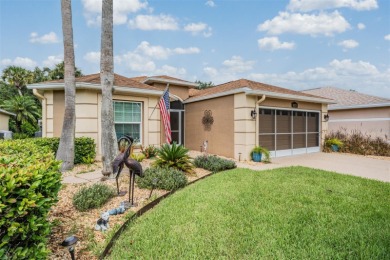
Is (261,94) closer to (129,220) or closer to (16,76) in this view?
(129,220)

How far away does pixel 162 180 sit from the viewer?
5.77 m

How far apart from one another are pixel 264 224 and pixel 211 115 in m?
8.64

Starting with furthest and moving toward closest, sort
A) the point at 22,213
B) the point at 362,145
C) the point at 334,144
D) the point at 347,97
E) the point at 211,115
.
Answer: the point at 347,97 → the point at 334,144 → the point at 362,145 → the point at 211,115 → the point at 22,213

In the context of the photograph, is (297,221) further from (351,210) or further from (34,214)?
(34,214)

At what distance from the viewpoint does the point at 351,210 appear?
429 centimetres

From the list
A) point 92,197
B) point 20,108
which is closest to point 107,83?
point 92,197

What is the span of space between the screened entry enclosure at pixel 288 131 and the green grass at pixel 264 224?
5621 millimetres

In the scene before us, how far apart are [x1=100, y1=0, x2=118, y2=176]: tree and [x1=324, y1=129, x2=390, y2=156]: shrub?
43.3 ft

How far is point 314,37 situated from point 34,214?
57.6 ft

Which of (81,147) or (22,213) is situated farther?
(81,147)

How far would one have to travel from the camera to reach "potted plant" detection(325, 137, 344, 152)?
13797 millimetres

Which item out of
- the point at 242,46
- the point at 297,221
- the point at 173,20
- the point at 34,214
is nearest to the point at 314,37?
the point at 242,46

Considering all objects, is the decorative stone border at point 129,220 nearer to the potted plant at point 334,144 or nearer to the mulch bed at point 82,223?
the mulch bed at point 82,223

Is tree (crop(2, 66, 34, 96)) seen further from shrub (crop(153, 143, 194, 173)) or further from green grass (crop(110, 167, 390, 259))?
green grass (crop(110, 167, 390, 259))
